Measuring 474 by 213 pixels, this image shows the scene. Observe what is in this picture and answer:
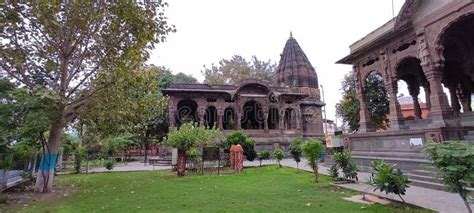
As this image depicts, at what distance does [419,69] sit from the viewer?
597 inches

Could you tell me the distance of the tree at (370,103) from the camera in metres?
23.2

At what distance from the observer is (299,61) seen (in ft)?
124

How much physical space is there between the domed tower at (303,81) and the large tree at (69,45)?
24015 mm

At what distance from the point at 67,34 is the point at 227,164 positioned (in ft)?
32.0

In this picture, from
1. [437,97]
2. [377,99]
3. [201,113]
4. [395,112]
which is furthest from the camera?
[201,113]

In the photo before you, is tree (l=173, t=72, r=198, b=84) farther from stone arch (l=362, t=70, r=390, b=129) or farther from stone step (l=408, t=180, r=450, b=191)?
stone step (l=408, t=180, r=450, b=191)

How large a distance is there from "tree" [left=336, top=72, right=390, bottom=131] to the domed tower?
7.29m

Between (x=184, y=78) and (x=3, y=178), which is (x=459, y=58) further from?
(x=184, y=78)

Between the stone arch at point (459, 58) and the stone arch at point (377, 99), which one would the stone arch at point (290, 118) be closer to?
the stone arch at point (377, 99)

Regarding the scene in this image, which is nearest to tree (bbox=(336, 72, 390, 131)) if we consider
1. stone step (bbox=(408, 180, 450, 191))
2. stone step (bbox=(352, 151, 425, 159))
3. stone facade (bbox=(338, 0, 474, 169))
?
stone facade (bbox=(338, 0, 474, 169))

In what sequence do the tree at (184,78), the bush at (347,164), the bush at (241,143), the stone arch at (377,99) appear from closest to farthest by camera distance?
the bush at (347,164) < the bush at (241,143) < the stone arch at (377,99) < the tree at (184,78)

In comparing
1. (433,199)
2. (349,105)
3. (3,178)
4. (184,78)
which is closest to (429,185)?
(433,199)

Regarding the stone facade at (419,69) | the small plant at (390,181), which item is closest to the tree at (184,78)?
the stone facade at (419,69)

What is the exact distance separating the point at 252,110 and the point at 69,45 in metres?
22.0
